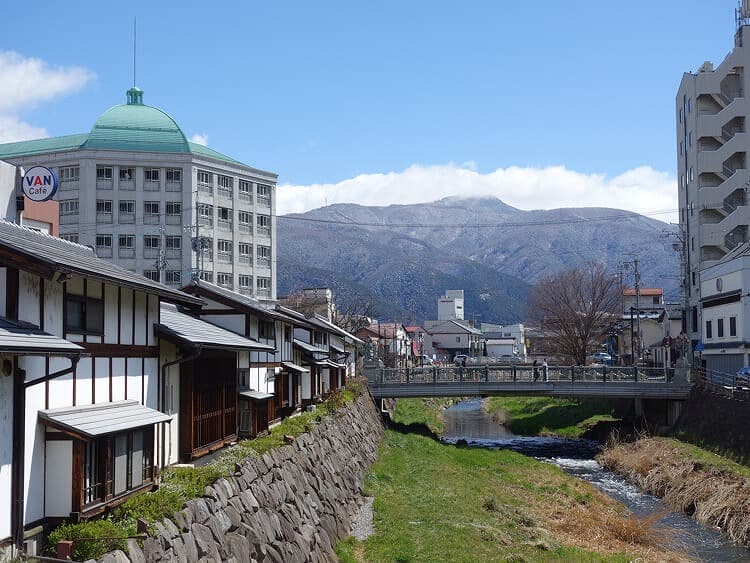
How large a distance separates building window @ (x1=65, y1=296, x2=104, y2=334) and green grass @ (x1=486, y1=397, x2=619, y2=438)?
54089 millimetres

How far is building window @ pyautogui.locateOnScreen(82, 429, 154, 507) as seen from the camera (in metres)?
15.0

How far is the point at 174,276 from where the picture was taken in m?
77.2

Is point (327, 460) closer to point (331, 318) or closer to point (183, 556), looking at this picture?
point (183, 556)

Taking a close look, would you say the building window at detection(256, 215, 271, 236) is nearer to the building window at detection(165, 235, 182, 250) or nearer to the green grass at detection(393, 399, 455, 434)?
the building window at detection(165, 235, 182, 250)

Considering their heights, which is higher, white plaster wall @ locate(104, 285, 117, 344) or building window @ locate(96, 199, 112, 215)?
building window @ locate(96, 199, 112, 215)

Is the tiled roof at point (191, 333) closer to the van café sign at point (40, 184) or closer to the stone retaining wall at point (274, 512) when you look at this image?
the stone retaining wall at point (274, 512)

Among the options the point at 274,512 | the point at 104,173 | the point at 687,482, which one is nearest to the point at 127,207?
the point at 104,173

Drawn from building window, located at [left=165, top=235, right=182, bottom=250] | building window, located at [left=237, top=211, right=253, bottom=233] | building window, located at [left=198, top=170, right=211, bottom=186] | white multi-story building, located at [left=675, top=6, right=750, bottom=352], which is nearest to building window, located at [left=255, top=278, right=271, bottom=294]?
building window, located at [left=237, top=211, right=253, bottom=233]

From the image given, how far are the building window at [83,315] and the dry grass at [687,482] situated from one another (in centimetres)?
2351

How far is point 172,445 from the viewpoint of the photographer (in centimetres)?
2202

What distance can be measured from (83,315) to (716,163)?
203 feet

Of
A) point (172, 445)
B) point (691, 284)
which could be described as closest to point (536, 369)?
point (691, 284)

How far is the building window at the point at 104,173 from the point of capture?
7512 cm

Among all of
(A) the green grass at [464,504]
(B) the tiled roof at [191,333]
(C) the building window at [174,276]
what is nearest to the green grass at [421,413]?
(A) the green grass at [464,504]
